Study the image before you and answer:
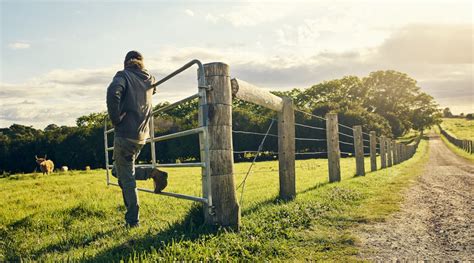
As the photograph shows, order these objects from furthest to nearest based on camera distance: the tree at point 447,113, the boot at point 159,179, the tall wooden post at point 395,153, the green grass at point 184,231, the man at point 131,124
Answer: the tree at point 447,113
the tall wooden post at point 395,153
the boot at point 159,179
the man at point 131,124
the green grass at point 184,231

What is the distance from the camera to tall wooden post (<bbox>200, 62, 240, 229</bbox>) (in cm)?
420

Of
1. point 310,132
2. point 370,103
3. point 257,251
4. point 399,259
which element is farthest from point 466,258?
point 370,103

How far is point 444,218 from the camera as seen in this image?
18.1 ft

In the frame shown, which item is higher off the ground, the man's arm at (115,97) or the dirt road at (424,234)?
the man's arm at (115,97)

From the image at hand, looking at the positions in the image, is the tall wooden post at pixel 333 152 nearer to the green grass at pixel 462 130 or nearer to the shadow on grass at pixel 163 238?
the shadow on grass at pixel 163 238

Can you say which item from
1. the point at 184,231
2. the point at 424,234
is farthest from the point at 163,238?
the point at 424,234

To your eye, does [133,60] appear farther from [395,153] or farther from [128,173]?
[395,153]

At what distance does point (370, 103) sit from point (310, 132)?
34491 millimetres

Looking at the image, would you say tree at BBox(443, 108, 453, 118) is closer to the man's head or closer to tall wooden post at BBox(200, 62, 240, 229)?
the man's head

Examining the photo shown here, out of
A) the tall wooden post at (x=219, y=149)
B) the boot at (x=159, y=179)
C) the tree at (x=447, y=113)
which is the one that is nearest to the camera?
the tall wooden post at (x=219, y=149)

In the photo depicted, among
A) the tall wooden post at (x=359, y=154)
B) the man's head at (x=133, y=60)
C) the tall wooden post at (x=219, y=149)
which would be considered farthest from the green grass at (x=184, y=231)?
the tall wooden post at (x=359, y=154)

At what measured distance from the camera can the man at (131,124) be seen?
4.82 metres

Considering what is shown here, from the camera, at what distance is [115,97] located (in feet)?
15.0

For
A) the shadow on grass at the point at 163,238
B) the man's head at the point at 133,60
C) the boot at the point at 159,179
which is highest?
the man's head at the point at 133,60
